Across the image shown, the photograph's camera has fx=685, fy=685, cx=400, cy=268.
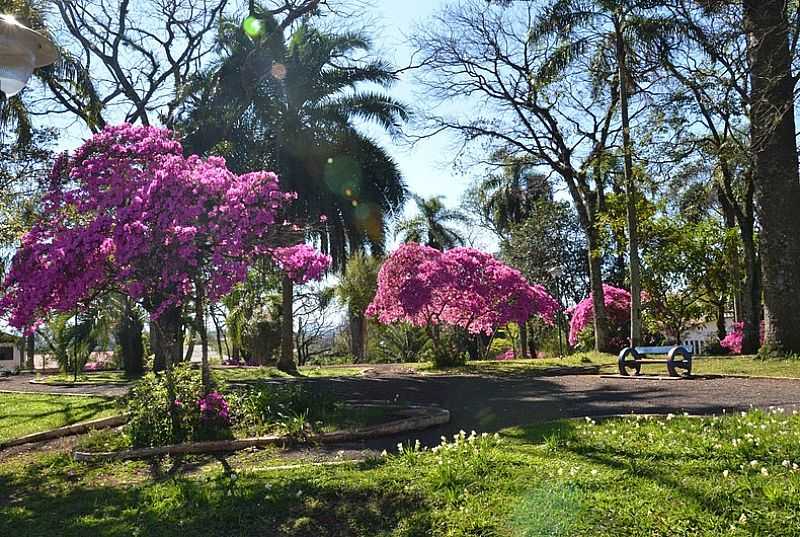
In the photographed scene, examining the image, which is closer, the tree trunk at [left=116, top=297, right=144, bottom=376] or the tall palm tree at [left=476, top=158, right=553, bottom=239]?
the tree trunk at [left=116, top=297, right=144, bottom=376]

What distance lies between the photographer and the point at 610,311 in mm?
23906

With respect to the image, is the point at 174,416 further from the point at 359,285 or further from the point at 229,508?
the point at 359,285

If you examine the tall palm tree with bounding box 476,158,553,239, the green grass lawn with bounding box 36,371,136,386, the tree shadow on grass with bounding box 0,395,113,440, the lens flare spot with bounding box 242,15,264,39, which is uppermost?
the lens flare spot with bounding box 242,15,264,39

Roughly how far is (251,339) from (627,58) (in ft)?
72.2

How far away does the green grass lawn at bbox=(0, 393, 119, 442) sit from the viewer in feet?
33.8

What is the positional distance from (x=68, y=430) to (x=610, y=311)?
18.6 meters

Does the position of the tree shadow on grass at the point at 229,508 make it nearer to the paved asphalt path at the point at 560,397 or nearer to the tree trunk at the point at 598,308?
the paved asphalt path at the point at 560,397

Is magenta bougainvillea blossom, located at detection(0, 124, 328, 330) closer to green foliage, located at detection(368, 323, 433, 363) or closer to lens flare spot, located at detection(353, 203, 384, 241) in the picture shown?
lens flare spot, located at detection(353, 203, 384, 241)

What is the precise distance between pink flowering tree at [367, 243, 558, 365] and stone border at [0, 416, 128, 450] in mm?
10629

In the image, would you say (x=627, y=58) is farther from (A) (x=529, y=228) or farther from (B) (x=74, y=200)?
(A) (x=529, y=228)

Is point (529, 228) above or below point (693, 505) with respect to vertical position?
above

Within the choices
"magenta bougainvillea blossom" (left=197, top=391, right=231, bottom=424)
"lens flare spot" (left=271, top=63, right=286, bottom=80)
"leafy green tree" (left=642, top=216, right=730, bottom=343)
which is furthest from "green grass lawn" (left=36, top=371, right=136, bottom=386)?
"leafy green tree" (left=642, top=216, right=730, bottom=343)

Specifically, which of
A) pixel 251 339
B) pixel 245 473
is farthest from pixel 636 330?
pixel 251 339

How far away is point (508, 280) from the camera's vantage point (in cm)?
2048
